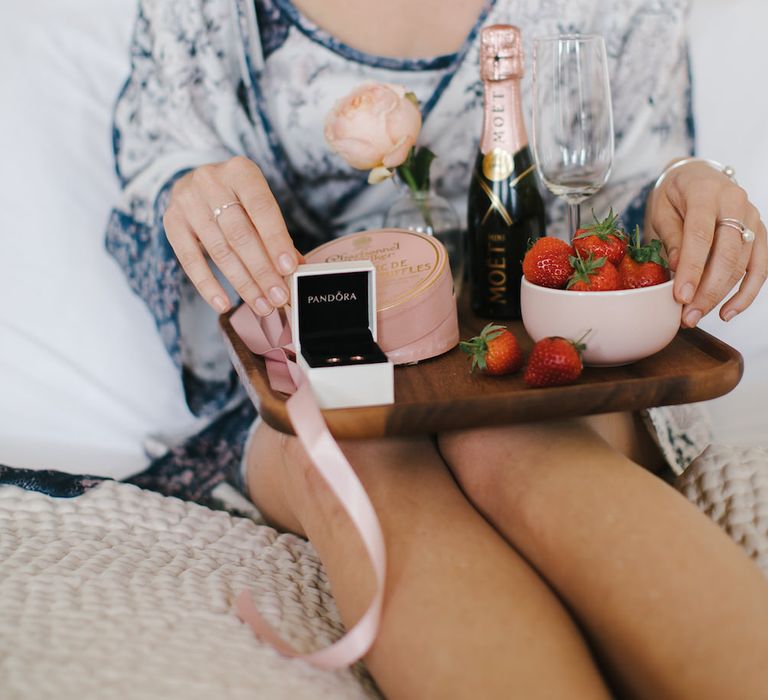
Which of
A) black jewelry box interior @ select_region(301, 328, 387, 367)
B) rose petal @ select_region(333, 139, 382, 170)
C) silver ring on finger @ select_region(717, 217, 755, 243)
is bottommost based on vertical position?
black jewelry box interior @ select_region(301, 328, 387, 367)

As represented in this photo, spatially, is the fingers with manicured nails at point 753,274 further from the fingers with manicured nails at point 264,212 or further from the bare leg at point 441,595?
the fingers with manicured nails at point 264,212

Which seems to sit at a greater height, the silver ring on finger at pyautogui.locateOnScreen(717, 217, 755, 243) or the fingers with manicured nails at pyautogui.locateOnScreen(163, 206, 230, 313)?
the silver ring on finger at pyautogui.locateOnScreen(717, 217, 755, 243)

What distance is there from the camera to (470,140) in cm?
125

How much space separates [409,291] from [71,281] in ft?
1.77

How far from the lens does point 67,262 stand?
3.73 ft

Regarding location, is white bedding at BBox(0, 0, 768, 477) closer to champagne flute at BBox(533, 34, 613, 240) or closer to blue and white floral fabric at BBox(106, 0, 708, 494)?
blue and white floral fabric at BBox(106, 0, 708, 494)

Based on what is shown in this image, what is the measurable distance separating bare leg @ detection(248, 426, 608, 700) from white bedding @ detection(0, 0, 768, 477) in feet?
1.29

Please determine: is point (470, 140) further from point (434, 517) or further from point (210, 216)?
point (434, 517)

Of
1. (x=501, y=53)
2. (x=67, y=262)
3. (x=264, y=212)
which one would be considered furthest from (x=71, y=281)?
(x=501, y=53)

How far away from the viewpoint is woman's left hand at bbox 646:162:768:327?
2.68 feet

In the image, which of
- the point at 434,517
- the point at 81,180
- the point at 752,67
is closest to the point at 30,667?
the point at 434,517

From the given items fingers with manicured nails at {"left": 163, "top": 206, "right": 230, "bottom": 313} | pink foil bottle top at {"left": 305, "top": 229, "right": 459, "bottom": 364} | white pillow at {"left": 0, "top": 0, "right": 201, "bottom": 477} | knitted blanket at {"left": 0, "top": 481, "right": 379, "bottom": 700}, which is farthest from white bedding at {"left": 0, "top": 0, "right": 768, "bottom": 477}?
pink foil bottle top at {"left": 305, "top": 229, "right": 459, "bottom": 364}

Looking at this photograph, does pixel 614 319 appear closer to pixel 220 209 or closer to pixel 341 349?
pixel 341 349

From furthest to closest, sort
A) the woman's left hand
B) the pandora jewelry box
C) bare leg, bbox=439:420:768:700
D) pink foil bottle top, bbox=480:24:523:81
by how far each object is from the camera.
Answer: pink foil bottle top, bbox=480:24:523:81 < the woman's left hand < the pandora jewelry box < bare leg, bbox=439:420:768:700
